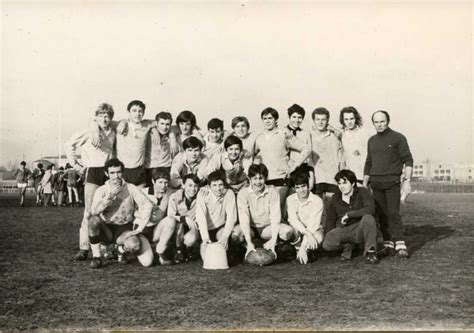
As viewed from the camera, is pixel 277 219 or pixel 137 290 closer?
pixel 137 290

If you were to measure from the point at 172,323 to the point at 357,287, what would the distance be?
1741 mm

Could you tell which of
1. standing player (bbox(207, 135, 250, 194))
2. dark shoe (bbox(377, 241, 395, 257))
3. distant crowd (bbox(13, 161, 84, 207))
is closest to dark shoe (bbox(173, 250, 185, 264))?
standing player (bbox(207, 135, 250, 194))

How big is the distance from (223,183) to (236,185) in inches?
21.1

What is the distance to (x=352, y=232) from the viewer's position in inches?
227

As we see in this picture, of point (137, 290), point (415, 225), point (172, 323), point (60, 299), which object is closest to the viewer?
point (172, 323)

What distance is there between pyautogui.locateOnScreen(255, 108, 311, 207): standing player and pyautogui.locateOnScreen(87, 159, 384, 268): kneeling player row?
40cm

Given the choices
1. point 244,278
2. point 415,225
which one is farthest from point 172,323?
point 415,225

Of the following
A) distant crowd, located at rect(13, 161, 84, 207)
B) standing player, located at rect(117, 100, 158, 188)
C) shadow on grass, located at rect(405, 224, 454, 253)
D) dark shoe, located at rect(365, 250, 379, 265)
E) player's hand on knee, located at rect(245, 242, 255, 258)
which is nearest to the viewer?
dark shoe, located at rect(365, 250, 379, 265)

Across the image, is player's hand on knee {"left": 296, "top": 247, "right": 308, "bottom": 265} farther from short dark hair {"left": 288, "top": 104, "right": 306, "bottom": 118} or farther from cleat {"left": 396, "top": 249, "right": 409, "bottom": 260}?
short dark hair {"left": 288, "top": 104, "right": 306, "bottom": 118}

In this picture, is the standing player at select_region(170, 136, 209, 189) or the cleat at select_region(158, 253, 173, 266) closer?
the cleat at select_region(158, 253, 173, 266)

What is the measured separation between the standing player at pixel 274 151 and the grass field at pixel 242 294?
45.0 inches

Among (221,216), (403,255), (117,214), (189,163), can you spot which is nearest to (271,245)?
(221,216)

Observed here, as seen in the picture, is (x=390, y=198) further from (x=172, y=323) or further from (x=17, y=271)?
(x=17, y=271)

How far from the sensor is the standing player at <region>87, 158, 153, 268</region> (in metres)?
5.53
